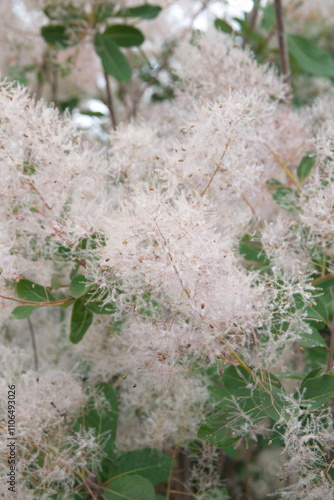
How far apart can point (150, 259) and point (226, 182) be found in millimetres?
331

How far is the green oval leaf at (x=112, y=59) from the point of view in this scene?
194 cm

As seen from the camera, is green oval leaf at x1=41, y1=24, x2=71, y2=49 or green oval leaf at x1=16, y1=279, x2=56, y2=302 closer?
green oval leaf at x1=16, y1=279, x2=56, y2=302

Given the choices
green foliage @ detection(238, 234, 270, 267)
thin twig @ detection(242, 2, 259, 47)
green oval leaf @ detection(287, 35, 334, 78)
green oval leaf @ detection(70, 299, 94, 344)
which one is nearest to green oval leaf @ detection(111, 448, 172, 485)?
green oval leaf @ detection(70, 299, 94, 344)

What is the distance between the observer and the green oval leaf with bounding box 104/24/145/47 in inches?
78.9

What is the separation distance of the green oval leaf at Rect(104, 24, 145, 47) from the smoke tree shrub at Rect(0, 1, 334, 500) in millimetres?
305

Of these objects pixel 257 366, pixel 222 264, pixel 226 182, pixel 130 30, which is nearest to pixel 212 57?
pixel 130 30

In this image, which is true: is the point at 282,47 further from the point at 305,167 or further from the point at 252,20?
the point at 305,167

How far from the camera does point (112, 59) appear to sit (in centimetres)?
196

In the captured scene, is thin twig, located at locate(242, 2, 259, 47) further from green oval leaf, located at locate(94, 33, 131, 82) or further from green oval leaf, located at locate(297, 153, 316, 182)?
green oval leaf, located at locate(297, 153, 316, 182)

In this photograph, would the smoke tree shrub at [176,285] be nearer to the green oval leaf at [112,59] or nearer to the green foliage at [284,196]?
the green foliage at [284,196]

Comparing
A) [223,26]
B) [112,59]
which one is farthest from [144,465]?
[223,26]

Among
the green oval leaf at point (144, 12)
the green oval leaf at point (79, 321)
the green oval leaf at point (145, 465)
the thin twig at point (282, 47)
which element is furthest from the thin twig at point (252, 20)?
the green oval leaf at point (145, 465)

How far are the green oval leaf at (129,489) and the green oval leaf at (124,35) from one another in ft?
5.11

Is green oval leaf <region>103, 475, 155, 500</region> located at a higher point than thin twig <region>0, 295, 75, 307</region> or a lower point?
lower
